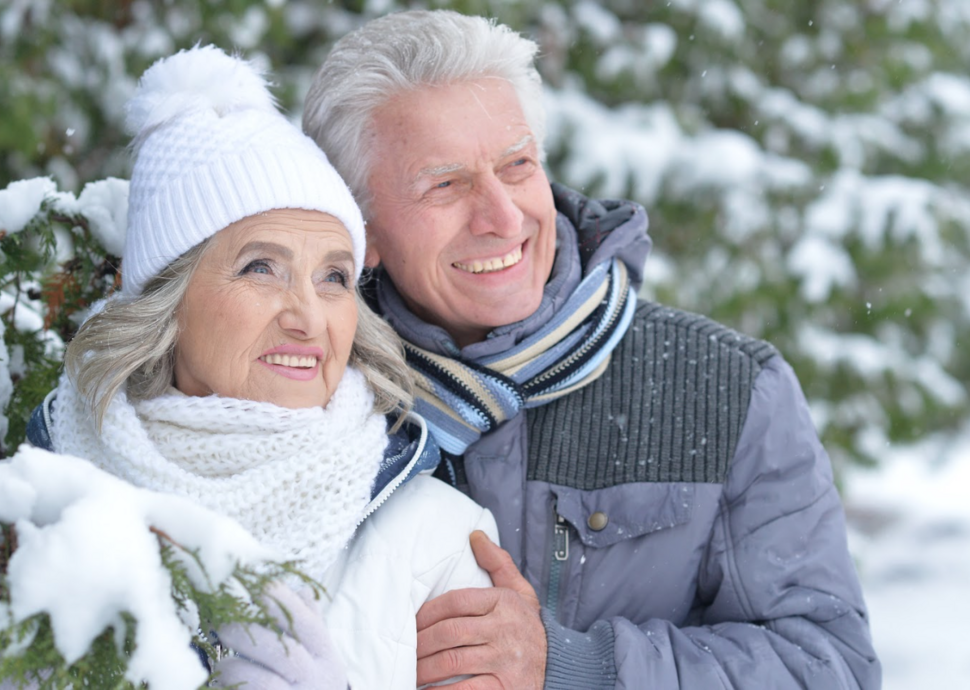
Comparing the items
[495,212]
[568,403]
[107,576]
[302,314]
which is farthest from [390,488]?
[107,576]

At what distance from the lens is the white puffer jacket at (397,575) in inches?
77.0

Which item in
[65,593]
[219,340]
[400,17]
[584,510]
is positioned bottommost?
[584,510]

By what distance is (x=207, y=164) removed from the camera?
2.06 m

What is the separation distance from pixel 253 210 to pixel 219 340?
0.28 meters

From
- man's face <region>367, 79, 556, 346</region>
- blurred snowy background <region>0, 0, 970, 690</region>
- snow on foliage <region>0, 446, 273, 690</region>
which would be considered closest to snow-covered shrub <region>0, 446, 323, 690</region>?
snow on foliage <region>0, 446, 273, 690</region>

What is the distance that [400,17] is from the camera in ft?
8.61

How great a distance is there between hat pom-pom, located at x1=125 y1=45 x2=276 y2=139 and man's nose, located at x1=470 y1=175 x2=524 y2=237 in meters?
0.58

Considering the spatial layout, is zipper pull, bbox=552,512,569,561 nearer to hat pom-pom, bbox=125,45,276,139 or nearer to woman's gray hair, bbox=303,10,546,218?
woman's gray hair, bbox=303,10,546,218

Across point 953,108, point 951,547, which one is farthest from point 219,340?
point 951,547

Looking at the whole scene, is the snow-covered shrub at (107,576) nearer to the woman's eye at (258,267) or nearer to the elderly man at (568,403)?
the woman's eye at (258,267)

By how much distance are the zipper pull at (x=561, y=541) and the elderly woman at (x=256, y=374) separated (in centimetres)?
26

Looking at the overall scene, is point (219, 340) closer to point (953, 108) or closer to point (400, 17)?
point (400, 17)

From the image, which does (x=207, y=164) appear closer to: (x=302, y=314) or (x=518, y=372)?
(x=302, y=314)

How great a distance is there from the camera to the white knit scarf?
1.94m
